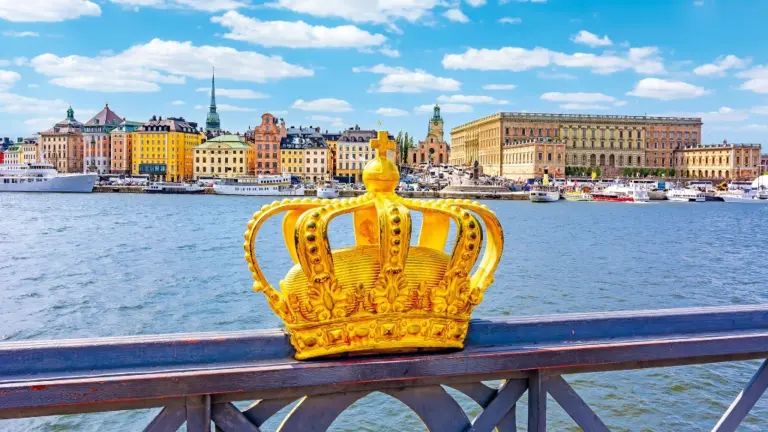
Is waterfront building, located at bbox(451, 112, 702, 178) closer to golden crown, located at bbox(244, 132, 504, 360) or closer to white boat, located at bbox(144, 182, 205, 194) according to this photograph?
white boat, located at bbox(144, 182, 205, 194)

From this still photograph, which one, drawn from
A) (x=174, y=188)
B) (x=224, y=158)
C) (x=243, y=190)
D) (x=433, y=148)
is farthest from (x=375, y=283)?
(x=433, y=148)

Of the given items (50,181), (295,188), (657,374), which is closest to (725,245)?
(657,374)

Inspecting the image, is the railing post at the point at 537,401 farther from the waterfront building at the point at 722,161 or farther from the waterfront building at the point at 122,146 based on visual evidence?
the waterfront building at the point at 722,161

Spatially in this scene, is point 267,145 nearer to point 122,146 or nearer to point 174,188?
point 174,188

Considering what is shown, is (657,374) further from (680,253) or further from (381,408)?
(680,253)

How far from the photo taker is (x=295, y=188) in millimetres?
80125

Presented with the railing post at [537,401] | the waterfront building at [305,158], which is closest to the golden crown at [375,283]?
the railing post at [537,401]

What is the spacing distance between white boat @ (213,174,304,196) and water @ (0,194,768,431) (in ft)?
132

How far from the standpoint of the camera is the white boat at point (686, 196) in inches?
3396

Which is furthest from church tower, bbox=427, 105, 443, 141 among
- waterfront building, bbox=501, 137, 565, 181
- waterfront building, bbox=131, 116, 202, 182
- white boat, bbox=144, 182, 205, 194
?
white boat, bbox=144, 182, 205, 194

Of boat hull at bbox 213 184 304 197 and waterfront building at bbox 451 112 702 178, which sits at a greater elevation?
waterfront building at bbox 451 112 702 178

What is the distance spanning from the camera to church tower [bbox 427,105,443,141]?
14950 cm

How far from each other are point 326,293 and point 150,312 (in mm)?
13302

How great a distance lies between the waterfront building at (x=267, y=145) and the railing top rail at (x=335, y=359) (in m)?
90.8
